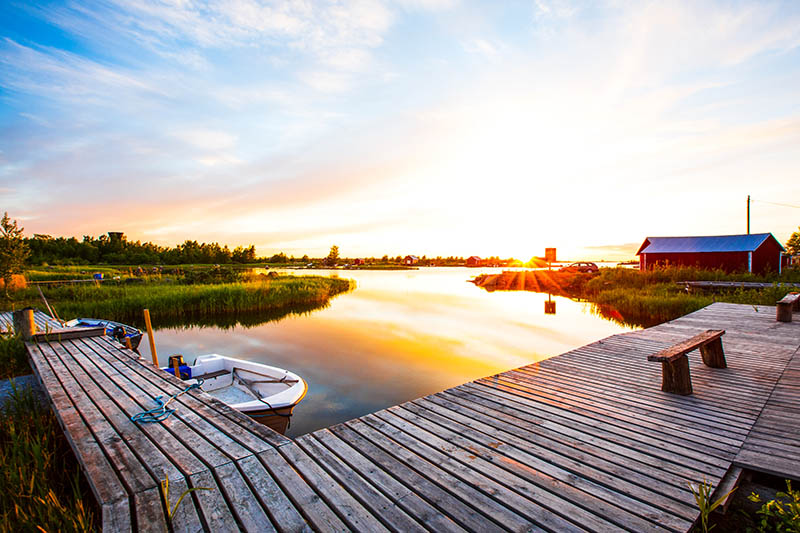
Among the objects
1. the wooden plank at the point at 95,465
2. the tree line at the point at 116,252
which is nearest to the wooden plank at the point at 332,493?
the wooden plank at the point at 95,465

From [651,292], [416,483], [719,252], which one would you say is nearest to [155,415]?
[416,483]

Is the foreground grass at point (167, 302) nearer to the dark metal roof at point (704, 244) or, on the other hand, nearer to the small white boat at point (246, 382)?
the small white boat at point (246, 382)

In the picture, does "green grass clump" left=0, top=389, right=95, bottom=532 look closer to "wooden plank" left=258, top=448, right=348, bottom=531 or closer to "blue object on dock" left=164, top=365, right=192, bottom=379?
"wooden plank" left=258, top=448, right=348, bottom=531

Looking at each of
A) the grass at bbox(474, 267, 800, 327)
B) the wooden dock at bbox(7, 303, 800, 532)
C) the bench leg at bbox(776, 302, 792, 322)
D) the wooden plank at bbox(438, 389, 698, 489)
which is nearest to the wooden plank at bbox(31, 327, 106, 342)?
the wooden dock at bbox(7, 303, 800, 532)

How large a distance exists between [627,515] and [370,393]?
588cm

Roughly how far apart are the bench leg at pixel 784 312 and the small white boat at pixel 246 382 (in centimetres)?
1157

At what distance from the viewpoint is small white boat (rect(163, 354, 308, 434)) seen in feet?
18.1

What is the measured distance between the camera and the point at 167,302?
16062 mm

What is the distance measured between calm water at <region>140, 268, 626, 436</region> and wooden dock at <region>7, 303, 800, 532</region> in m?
3.08

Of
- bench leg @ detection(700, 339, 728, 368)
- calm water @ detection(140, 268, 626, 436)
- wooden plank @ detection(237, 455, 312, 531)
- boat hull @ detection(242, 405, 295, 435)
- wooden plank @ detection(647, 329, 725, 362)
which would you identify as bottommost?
calm water @ detection(140, 268, 626, 436)

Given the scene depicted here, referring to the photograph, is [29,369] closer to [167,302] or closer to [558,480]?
[558,480]

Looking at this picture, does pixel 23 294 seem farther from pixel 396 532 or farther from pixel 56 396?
pixel 396 532

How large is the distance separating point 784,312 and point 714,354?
586 centimetres

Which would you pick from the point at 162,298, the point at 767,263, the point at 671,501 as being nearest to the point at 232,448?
the point at 671,501
